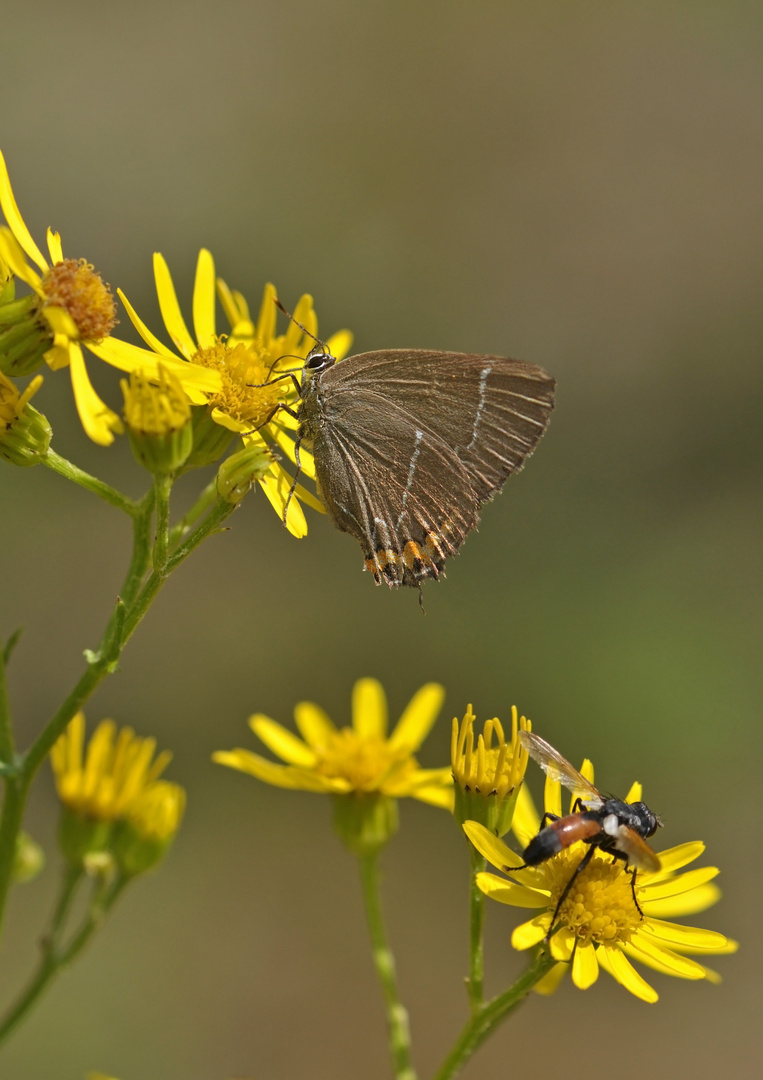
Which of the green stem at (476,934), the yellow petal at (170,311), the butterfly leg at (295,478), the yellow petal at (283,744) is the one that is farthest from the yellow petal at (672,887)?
the yellow petal at (170,311)

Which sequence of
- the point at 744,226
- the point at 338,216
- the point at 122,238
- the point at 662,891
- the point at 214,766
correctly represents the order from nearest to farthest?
1. the point at 662,891
2. the point at 214,766
3. the point at 122,238
4. the point at 338,216
5. the point at 744,226

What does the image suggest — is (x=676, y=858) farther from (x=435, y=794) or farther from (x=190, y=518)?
(x=190, y=518)

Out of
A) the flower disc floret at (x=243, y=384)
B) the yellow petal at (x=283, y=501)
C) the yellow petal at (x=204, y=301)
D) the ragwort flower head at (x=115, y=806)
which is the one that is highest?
the yellow petal at (x=204, y=301)

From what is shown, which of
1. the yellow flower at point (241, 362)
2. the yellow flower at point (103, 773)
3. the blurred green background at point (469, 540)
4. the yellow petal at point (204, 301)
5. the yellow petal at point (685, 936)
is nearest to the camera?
the yellow petal at point (685, 936)


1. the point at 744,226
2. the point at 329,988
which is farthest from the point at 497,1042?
the point at 744,226

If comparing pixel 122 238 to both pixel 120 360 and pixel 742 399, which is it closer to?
pixel 742 399

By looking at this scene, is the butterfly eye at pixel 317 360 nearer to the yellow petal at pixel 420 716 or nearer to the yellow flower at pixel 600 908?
the yellow petal at pixel 420 716

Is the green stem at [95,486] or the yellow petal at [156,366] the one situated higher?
the yellow petal at [156,366]
